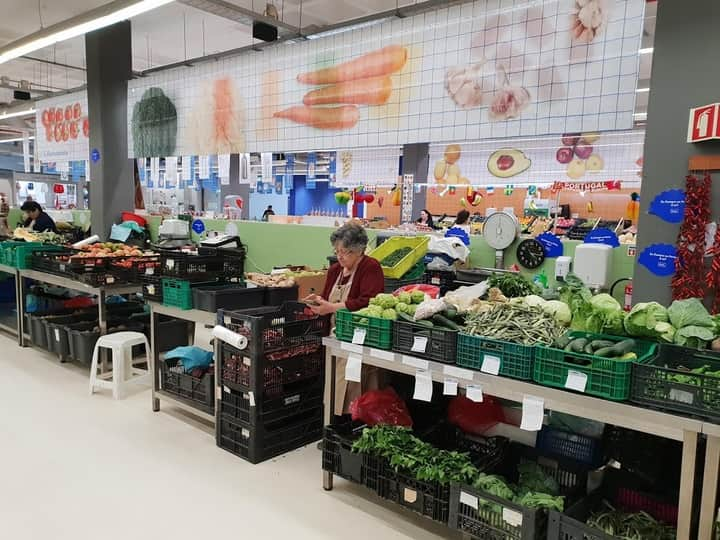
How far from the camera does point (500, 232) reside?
5.36 m

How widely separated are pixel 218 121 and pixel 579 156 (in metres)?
7.95

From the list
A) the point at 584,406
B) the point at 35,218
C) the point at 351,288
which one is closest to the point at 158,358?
the point at 351,288

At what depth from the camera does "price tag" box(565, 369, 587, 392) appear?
237 centimetres

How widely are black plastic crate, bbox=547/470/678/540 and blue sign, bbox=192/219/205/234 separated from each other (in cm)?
710

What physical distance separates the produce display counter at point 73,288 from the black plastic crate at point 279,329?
7.49 feet

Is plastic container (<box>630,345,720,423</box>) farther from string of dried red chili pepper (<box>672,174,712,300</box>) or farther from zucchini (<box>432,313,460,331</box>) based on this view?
string of dried red chili pepper (<box>672,174,712,300</box>)

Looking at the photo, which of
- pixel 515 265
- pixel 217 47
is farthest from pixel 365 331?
pixel 217 47

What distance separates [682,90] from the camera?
3814 millimetres

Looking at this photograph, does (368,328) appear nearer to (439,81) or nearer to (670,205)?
(670,205)

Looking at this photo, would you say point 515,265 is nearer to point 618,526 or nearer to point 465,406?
point 465,406

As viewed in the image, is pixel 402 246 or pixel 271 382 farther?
pixel 402 246

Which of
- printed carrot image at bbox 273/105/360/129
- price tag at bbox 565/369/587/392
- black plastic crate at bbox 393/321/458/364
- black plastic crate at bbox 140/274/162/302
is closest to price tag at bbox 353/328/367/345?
black plastic crate at bbox 393/321/458/364

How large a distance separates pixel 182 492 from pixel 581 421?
2.52 meters

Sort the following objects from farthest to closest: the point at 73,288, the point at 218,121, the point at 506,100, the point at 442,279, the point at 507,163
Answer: the point at 507,163 < the point at 218,121 < the point at 73,288 < the point at 442,279 < the point at 506,100
